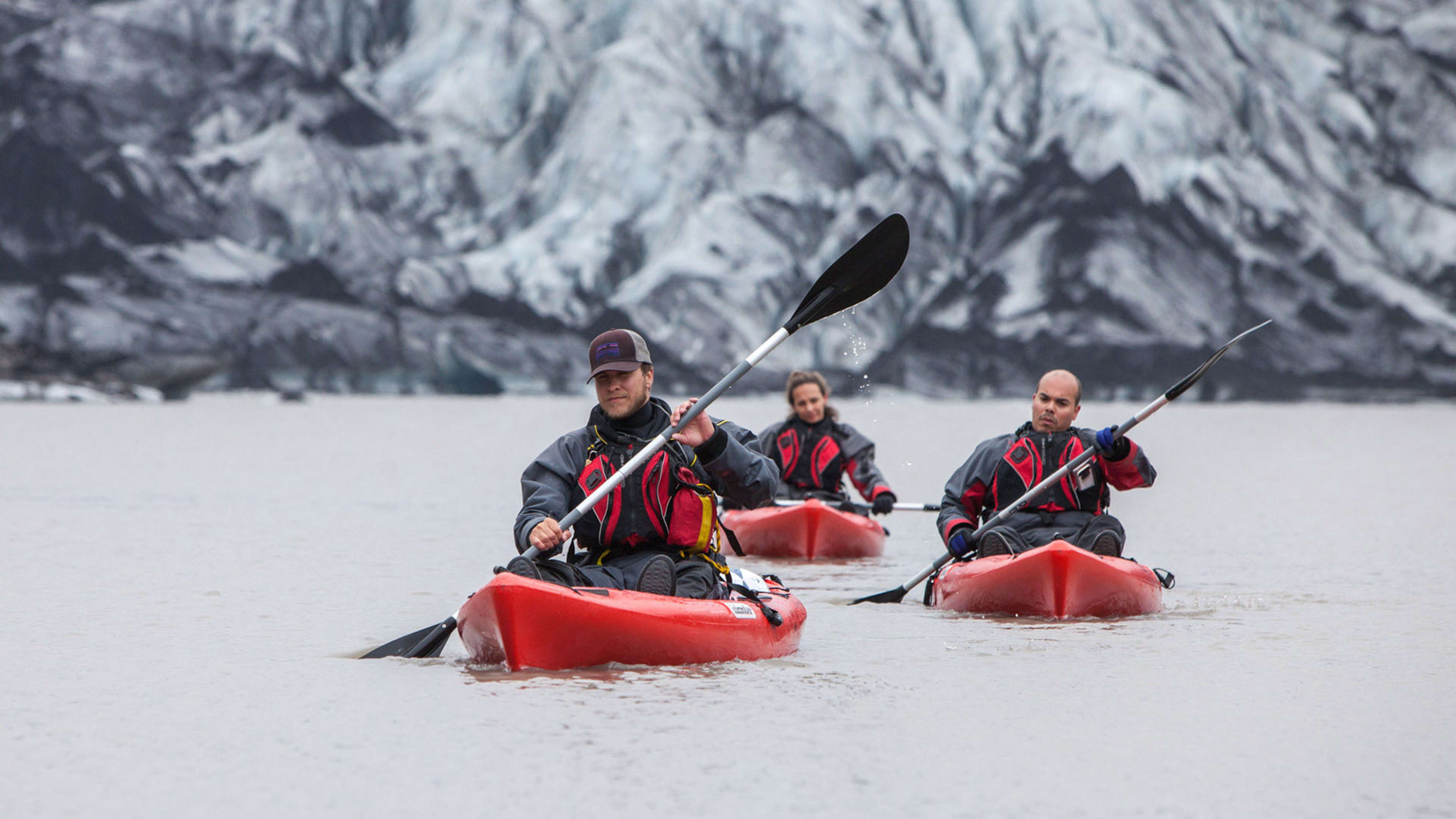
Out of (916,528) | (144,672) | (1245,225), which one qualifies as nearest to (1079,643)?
(144,672)

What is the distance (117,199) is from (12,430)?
67102 mm

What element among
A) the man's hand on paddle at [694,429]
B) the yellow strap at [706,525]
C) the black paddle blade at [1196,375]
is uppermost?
the black paddle blade at [1196,375]

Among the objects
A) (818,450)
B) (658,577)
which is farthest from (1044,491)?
(818,450)

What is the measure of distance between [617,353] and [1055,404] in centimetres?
317

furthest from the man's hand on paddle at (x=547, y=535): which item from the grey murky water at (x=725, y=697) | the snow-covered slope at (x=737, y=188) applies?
the snow-covered slope at (x=737, y=188)

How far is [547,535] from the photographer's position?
20.7 ft

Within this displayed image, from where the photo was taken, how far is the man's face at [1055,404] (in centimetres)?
870

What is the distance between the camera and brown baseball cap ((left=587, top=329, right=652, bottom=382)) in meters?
6.50

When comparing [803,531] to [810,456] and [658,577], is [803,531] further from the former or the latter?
[658,577]

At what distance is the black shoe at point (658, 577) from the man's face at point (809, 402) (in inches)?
232

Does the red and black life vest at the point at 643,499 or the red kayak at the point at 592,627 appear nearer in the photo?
the red kayak at the point at 592,627

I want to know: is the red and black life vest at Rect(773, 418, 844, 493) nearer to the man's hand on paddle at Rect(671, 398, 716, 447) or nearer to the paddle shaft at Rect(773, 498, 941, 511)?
the paddle shaft at Rect(773, 498, 941, 511)

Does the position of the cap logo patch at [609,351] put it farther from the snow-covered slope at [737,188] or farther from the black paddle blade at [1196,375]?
the snow-covered slope at [737,188]

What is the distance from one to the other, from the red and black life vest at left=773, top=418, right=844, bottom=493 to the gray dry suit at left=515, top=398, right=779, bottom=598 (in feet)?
20.0
